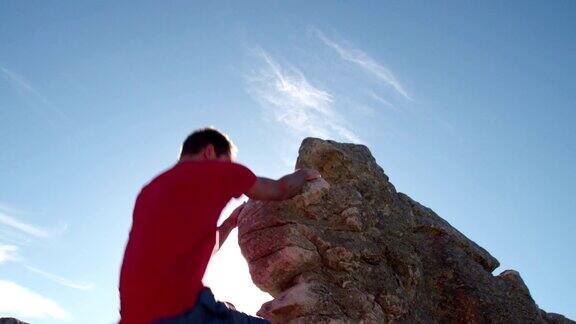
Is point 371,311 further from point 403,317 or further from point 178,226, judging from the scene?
point 178,226

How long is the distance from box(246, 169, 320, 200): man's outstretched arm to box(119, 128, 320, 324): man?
31 centimetres

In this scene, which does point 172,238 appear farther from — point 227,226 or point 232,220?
point 232,220

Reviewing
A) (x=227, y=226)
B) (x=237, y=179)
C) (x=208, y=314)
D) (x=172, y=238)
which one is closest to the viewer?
(x=172, y=238)

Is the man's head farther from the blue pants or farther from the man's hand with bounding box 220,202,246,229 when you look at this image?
the man's hand with bounding box 220,202,246,229

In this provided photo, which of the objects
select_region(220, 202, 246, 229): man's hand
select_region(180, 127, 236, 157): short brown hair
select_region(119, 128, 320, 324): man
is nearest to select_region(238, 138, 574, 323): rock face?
select_region(220, 202, 246, 229): man's hand

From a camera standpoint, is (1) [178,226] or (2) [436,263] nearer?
(1) [178,226]

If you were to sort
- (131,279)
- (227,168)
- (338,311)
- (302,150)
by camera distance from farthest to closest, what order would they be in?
(302,150)
(338,311)
(227,168)
(131,279)

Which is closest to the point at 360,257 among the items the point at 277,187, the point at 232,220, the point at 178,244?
the point at 232,220

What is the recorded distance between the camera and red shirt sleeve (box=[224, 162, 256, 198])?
18.1ft

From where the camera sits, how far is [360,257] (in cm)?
840

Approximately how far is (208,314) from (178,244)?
2.45 feet

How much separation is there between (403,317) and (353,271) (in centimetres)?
103

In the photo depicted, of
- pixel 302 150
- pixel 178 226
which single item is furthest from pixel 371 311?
pixel 178 226

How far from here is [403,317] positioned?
8.18 metres
